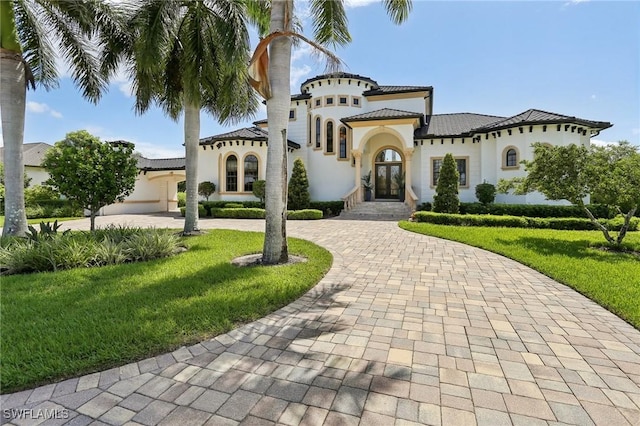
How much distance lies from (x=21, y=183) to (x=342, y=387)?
12.6 meters

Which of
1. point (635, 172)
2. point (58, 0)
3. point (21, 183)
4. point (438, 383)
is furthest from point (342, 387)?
point (58, 0)

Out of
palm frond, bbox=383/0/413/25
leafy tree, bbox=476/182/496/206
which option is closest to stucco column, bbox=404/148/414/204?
leafy tree, bbox=476/182/496/206

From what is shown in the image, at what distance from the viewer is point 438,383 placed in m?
2.79

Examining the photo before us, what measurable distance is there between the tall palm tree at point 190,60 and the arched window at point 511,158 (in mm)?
15229

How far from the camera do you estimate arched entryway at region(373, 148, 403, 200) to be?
22672 millimetres

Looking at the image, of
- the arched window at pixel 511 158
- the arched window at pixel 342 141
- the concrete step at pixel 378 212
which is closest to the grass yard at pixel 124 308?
the concrete step at pixel 378 212

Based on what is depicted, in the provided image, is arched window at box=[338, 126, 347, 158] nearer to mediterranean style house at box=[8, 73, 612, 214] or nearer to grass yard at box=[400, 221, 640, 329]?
mediterranean style house at box=[8, 73, 612, 214]

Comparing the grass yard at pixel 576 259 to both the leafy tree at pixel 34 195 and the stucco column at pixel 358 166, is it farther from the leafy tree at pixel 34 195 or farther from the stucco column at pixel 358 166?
the leafy tree at pixel 34 195

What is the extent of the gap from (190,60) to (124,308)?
30.2 ft

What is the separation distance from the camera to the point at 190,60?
10516 millimetres

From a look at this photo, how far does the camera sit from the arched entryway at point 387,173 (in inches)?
893

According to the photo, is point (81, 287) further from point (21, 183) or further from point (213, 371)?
point (21, 183)

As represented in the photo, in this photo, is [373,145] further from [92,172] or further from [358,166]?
[92,172]

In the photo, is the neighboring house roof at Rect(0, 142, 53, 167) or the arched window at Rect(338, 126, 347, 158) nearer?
the arched window at Rect(338, 126, 347, 158)
